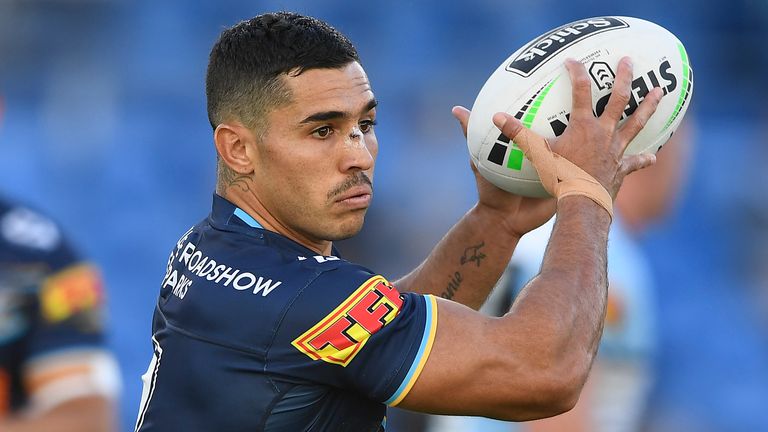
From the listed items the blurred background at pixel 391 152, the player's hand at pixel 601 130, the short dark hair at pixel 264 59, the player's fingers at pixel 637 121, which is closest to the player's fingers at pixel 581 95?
the player's hand at pixel 601 130

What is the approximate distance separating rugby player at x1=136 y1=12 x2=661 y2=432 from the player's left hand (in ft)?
1.40

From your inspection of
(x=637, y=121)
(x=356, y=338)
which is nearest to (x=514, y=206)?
(x=637, y=121)

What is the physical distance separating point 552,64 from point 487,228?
58 cm

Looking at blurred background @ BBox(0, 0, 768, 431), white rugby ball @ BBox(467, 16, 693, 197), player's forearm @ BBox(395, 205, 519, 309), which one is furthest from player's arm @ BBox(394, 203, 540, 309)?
blurred background @ BBox(0, 0, 768, 431)

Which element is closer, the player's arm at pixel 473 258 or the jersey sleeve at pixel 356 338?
the jersey sleeve at pixel 356 338

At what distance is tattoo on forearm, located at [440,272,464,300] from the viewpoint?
11.4 feet

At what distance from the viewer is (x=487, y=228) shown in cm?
343

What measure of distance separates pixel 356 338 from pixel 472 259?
36.3 inches

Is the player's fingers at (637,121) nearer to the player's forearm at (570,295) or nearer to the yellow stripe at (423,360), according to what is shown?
the player's forearm at (570,295)

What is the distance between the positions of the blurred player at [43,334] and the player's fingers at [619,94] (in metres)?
2.27

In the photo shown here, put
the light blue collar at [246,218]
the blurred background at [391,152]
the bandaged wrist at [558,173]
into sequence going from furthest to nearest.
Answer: the blurred background at [391,152]
the light blue collar at [246,218]
the bandaged wrist at [558,173]

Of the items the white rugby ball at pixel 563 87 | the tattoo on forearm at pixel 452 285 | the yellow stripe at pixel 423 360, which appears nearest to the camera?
the yellow stripe at pixel 423 360

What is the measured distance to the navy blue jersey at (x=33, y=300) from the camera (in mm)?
4203

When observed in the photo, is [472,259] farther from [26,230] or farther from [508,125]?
[26,230]
